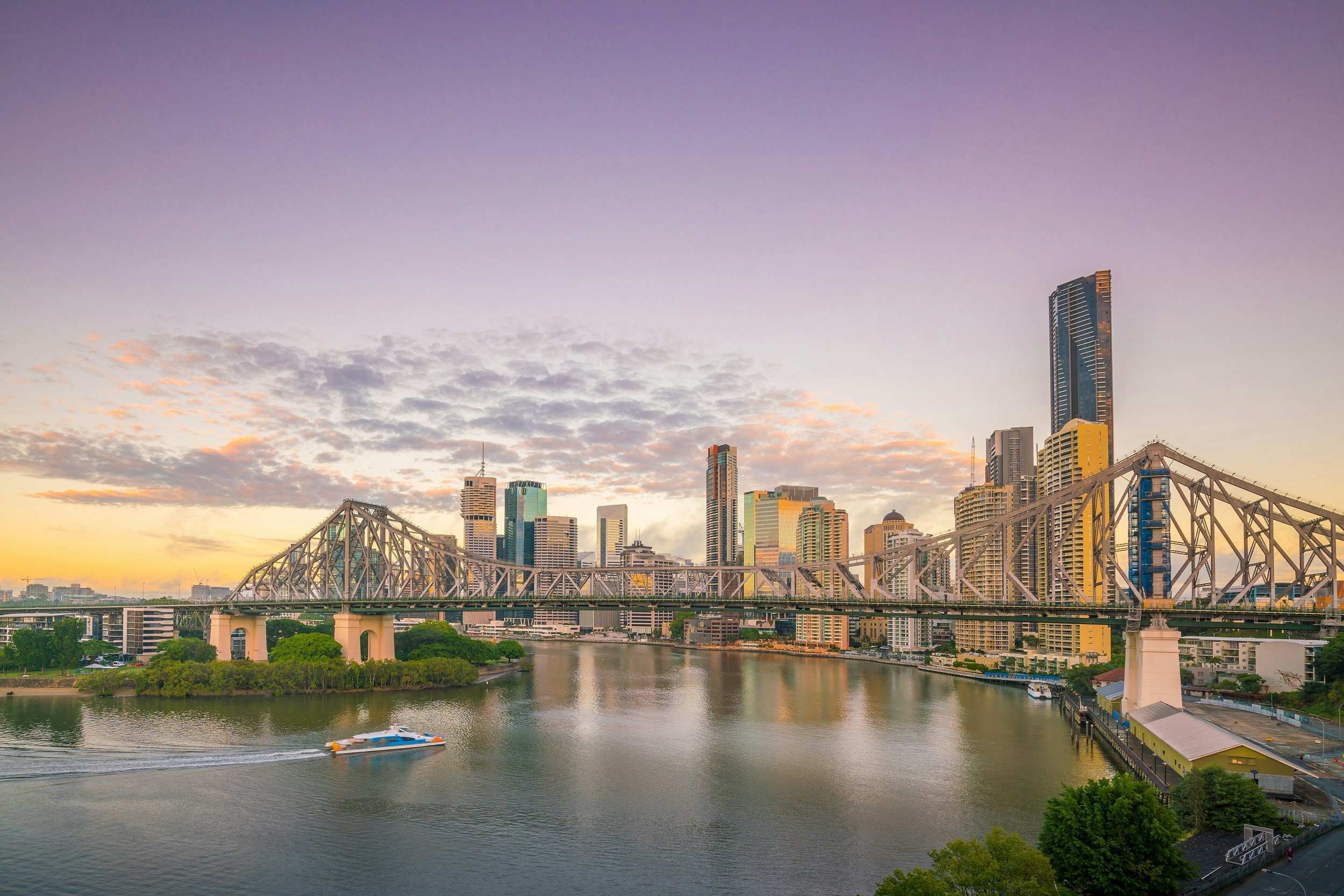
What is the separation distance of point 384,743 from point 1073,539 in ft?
316

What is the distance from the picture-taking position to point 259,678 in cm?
6881

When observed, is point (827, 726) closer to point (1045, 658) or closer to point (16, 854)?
point (16, 854)

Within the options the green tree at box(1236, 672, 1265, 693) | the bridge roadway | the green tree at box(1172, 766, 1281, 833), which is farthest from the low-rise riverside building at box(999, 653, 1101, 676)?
the green tree at box(1172, 766, 1281, 833)

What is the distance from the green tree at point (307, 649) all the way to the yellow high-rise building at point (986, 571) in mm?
69015

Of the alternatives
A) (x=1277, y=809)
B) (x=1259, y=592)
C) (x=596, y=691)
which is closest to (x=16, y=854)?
(x=1277, y=809)

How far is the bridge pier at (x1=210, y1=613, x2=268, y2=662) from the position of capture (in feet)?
287

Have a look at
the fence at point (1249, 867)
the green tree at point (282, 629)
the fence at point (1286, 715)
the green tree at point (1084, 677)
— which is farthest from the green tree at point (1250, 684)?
the green tree at point (282, 629)

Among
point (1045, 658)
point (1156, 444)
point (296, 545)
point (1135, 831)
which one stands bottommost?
point (1045, 658)

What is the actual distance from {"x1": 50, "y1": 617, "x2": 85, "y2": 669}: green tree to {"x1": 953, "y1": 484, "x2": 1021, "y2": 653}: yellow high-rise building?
9038 cm

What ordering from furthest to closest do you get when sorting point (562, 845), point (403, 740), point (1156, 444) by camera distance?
point (1156, 444), point (403, 740), point (562, 845)

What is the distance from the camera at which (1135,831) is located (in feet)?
85.2

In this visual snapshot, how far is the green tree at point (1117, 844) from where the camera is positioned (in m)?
25.2

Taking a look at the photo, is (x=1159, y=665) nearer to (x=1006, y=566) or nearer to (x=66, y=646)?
(x=1006, y=566)

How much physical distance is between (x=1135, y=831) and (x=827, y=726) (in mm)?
34316
